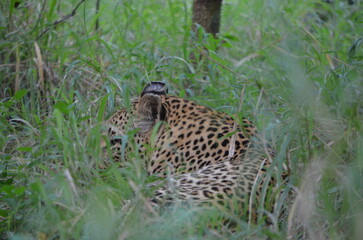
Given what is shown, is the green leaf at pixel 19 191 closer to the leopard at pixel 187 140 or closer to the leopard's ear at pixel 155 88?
the leopard at pixel 187 140

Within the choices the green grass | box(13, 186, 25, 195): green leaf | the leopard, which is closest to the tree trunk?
the green grass

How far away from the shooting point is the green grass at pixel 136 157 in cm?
285

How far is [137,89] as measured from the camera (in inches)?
196

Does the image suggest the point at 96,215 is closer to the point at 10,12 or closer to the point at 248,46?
the point at 10,12

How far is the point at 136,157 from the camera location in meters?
3.38

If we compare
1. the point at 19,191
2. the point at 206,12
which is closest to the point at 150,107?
the point at 19,191

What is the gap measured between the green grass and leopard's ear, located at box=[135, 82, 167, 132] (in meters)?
0.22

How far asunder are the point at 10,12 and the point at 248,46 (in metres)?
2.70

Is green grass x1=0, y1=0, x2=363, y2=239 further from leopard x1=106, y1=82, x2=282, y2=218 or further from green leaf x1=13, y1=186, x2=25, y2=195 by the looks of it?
leopard x1=106, y1=82, x2=282, y2=218

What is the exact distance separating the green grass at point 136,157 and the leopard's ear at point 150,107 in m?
0.22

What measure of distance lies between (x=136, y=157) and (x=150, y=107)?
→ 3.34ft

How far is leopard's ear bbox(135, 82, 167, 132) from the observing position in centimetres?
429

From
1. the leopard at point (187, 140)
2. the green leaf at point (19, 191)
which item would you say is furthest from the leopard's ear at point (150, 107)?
the green leaf at point (19, 191)

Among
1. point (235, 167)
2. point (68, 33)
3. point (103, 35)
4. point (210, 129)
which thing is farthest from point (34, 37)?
point (235, 167)
